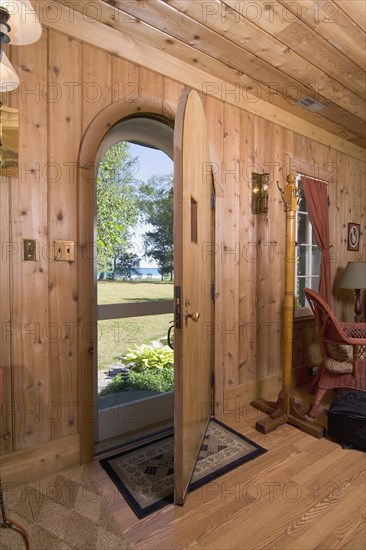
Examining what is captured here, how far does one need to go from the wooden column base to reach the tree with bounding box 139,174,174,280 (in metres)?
1.40

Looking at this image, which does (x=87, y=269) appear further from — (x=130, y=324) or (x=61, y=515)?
(x=61, y=515)

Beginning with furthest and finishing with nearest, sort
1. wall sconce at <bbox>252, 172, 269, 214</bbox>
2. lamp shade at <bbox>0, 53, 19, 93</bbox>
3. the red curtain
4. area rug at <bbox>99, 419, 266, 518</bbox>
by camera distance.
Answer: the red curtain < wall sconce at <bbox>252, 172, 269, 214</bbox> < area rug at <bbox>99, 419, 266, 518</bbox> < lamp shade at <bbox>0, 53, 19, 93</bbox>

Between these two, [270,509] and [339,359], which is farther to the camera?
[339,359]

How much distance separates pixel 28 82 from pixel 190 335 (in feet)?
5.50

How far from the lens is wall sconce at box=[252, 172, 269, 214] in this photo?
2.71 m

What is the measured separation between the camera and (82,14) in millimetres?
1808

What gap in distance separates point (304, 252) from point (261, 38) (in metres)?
2.15

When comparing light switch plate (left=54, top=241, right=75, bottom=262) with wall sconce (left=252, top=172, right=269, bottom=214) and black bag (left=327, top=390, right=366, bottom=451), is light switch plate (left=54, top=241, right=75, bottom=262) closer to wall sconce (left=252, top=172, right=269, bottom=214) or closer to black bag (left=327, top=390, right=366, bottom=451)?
wall sconce (left=252, top=172, right=269, bottom=214)

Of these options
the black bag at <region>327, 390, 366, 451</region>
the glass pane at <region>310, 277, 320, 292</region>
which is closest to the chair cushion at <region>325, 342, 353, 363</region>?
the black bag at <region>327, 390, 366, 451</region>

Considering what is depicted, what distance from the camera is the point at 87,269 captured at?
1877mm

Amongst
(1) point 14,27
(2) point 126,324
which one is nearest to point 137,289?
(2) point 126,324

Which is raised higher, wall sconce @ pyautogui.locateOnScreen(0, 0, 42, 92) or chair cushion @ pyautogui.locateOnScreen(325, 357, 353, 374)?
wall sconce @ pyautogui.locateOnScreen(0, 0, 42, 92)

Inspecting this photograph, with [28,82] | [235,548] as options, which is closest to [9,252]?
[28,82]

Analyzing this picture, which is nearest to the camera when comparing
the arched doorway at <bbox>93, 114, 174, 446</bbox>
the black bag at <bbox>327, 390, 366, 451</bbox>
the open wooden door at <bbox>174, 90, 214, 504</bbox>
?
the open wooden door at <bbox>174, 90, 214, 504</bbox>
